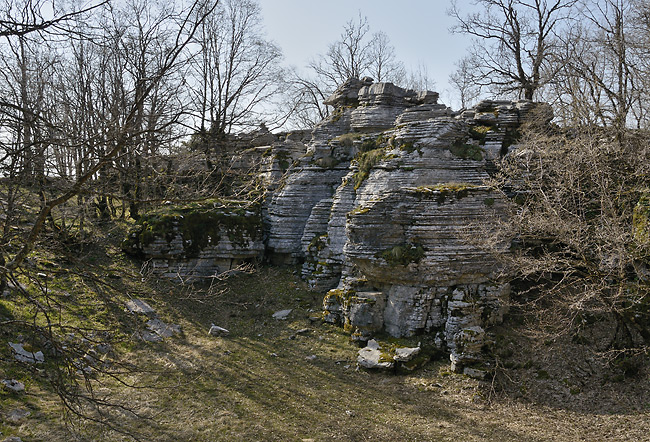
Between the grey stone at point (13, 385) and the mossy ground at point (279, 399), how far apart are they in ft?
0.51

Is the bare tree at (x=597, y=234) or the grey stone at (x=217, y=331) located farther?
the grey stone at (x=217, y=331)

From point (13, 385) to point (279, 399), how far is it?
15.6 ft

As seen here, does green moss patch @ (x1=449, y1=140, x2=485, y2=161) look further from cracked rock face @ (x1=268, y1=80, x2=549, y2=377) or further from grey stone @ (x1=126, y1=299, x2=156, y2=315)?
grey stone @ (x1=126, y1=299, x2=156, y2=315)

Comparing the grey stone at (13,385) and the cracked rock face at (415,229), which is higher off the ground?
the cracked rock face at (415,229)

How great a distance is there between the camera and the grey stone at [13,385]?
26.5ft

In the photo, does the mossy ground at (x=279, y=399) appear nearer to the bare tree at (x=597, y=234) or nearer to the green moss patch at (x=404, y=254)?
the bare tree at (x=597, y=234)

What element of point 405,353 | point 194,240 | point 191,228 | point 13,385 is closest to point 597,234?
point 405,353

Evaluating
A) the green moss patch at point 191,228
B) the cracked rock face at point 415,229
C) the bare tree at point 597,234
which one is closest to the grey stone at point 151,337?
the green moss patch at point 191,228

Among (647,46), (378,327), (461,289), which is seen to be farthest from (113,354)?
(647,46)

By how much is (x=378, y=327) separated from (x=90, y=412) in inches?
254

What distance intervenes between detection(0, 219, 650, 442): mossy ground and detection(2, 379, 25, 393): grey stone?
15 cm

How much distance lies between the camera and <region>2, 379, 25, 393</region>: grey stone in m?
8.08

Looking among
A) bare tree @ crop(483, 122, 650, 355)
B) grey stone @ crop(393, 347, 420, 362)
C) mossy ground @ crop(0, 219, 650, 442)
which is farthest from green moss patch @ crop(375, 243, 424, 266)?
mossy ground @ crop(0, 219, 650, 442)

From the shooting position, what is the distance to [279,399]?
363 inches
